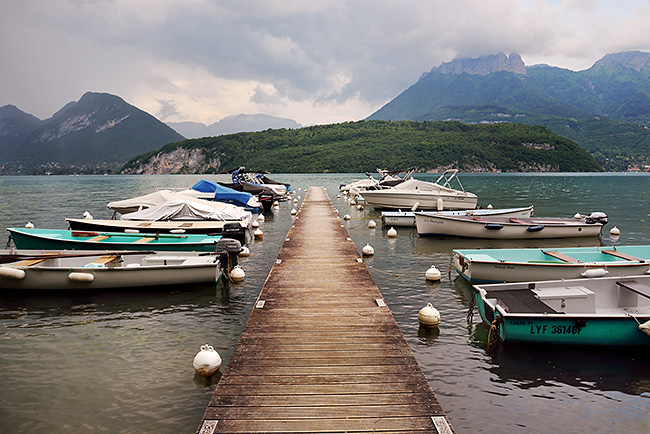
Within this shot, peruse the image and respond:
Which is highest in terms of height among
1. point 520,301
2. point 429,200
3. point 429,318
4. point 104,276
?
point 429,200

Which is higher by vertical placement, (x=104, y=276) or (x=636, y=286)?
(x=636, y=286)

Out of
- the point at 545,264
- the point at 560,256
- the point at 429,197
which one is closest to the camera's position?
the point at 545,264

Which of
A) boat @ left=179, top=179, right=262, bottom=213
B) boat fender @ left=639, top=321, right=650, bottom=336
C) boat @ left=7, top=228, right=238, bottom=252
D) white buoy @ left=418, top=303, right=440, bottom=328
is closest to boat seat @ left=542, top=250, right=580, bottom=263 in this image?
boat fender @ left=639, top=321, right=650, bottom=336

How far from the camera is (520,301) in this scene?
8.72m

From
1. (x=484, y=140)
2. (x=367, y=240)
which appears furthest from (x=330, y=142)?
(x=367, y=240)

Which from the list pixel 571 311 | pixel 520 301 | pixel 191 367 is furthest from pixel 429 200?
pixel 191 367

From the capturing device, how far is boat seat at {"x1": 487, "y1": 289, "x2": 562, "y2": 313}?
8262mm

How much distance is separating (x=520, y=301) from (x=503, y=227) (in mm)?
Result: 12849

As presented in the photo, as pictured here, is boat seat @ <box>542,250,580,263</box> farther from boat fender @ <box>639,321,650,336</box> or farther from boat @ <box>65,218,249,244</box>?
boat @ <box>65,218,249,244</box>

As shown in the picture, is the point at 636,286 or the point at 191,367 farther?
the point at 636,286

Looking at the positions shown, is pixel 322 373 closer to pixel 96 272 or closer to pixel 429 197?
pixel 96 272

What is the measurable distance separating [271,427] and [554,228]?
68.6 ft

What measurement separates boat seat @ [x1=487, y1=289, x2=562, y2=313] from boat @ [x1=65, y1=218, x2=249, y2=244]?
12.3 metres

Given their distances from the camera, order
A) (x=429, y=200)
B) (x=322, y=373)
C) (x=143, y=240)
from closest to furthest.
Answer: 1. (x=322, y=373)
2. (x=143, y=240)
3. (x=429, y=200)
